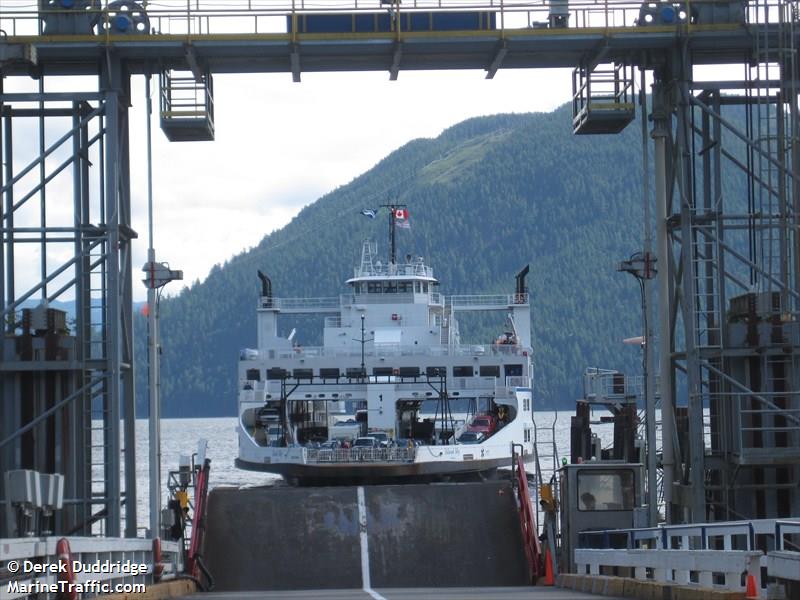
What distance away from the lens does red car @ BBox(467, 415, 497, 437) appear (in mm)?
57344

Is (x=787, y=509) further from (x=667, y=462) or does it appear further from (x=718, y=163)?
(x=718, y=163)

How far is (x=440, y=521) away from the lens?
96.1 feet

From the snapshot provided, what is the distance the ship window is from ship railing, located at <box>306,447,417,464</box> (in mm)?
8473

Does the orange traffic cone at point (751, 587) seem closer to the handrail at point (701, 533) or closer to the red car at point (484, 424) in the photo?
the handrail at point (701, 533)

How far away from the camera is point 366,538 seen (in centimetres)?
2861

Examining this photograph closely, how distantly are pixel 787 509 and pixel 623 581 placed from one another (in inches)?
311

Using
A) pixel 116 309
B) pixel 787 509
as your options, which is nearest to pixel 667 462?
pixel 787 509

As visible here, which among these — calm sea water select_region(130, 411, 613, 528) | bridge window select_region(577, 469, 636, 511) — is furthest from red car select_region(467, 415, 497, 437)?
bridge window select_region(577, 469, 636, 511)

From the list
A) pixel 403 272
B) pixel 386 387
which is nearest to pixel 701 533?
pixel 386 387

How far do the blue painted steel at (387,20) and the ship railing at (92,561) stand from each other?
949cm

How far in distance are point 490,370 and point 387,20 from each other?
30.6 meters

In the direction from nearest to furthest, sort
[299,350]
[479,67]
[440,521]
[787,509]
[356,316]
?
[787,509] → [479,67] → [440,521] → [299,350] → [356,316]

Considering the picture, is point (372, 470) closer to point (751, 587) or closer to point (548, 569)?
point (548, 569)

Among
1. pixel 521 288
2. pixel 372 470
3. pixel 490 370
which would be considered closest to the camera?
pixel 372 470
